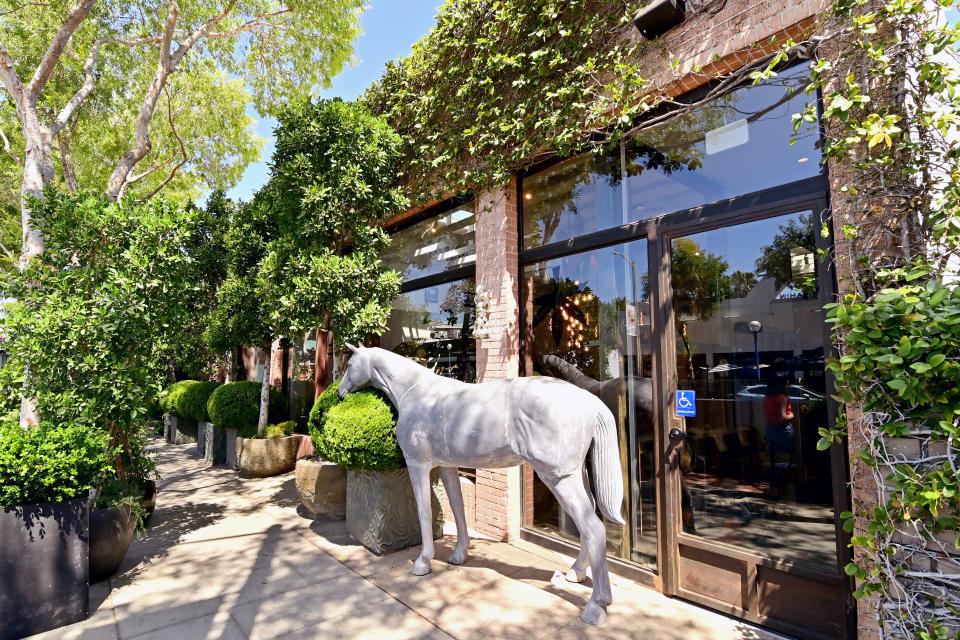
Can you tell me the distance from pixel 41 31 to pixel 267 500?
8.14m

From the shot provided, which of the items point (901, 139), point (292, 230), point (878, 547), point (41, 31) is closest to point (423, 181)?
point (292, 230)

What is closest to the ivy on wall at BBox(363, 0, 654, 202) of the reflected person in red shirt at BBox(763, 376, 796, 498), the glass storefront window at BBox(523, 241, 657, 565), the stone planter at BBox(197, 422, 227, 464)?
the glass storefront window at BBox(523, 241, 657, 565)

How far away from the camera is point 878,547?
94.5 inches

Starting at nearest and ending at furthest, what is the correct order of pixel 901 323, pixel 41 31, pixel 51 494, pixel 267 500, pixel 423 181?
pixel 901 323 < pixel 51 494 < pixel 423 181 < pixel 267 500 < pixel 41 31

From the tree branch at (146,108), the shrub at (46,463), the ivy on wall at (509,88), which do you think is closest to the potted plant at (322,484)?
the shrub at (46,463)

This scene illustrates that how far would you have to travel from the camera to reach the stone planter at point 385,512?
449 centimetres

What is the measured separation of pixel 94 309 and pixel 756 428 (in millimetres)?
5413

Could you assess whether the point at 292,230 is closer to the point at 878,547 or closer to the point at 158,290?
the point at 158,290

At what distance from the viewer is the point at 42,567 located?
10.6ft

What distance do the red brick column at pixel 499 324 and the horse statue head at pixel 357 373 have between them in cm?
121

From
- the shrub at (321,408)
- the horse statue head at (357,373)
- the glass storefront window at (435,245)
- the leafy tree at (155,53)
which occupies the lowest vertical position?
the shrub at (321,408)

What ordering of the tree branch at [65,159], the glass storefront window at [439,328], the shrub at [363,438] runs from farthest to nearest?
the tree branch at [65,159] < the glass storefront window at [439,328] < the shrub at [363,438]

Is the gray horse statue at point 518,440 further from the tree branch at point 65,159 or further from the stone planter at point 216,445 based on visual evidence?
the tree branch at point 65,159

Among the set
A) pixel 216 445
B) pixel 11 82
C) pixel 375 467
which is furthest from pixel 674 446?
pixel 216 445
